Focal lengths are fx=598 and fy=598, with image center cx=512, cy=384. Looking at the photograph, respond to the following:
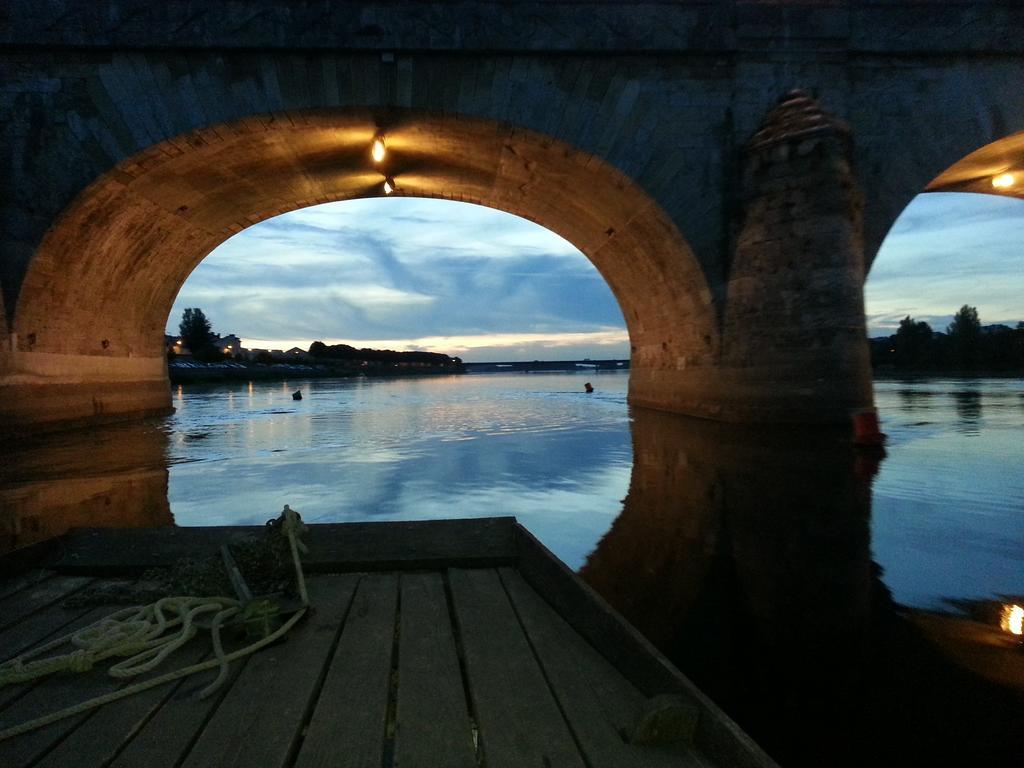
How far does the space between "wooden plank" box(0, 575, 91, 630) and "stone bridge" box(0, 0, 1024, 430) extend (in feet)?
34.7

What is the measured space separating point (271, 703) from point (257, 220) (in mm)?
17804

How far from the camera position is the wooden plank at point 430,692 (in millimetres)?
1700

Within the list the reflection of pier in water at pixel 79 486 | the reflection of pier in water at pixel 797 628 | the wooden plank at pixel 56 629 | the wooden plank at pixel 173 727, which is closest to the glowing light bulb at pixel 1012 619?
the reflection of pier in water at pixel 797 628

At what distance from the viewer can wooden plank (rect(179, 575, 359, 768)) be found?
1.69 m

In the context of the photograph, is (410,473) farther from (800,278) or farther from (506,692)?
(800,278)

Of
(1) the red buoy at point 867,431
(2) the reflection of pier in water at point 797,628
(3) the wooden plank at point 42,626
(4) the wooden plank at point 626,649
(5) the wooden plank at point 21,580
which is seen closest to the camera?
(4) the wooden plank at point 626,649

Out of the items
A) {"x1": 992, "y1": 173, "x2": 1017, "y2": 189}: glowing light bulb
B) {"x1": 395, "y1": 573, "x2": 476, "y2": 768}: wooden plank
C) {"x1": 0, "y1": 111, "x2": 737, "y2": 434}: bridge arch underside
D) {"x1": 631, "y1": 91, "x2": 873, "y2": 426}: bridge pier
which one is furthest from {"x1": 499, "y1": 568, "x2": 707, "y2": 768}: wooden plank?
{"x1": 992, "y1": 173, "x2": 1017, "y2": 189}: glowing light bulb

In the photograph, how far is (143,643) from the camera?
7.57ft

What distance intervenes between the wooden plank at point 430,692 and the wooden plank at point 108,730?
78 centimetres

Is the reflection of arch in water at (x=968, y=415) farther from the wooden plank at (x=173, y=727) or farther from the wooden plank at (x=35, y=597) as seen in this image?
the wooden plank at (x=35, y=597)

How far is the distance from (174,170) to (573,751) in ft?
45.6

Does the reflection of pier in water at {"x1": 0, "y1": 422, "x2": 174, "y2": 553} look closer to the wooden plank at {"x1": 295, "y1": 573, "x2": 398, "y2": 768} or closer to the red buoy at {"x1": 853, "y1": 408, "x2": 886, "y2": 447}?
the wooden plank at {"x1": 295, "y1": 573, "x2": 398, "y2": 768}

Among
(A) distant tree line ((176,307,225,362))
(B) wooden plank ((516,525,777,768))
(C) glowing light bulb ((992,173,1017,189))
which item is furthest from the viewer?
(A) distant tree line ((176,307,225,362))

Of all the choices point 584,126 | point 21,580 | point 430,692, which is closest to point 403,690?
point 430,692
